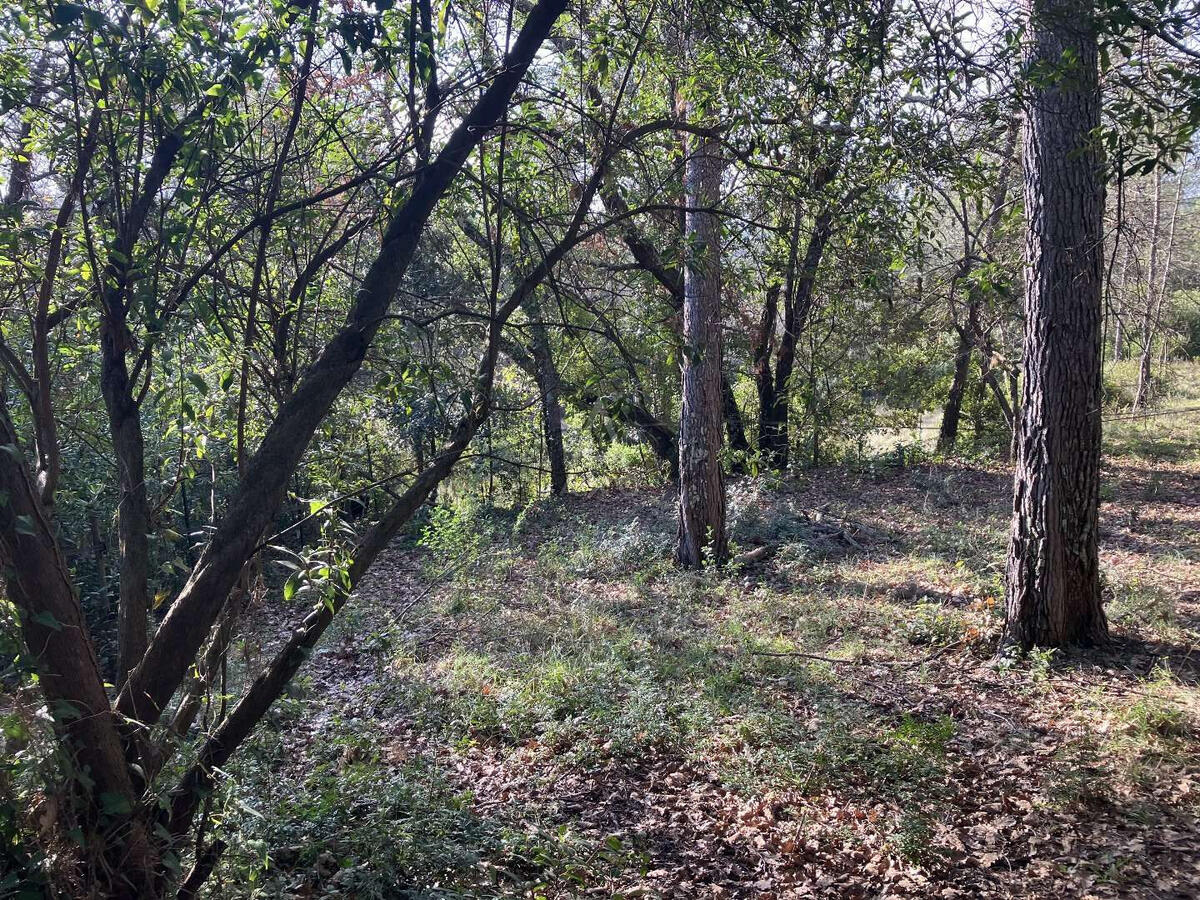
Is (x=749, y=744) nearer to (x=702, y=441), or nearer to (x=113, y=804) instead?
(x=113, y=804)

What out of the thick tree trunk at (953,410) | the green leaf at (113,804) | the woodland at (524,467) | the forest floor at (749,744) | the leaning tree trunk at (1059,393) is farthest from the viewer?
the thick tree trunk at (953,410)

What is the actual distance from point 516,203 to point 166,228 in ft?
4.93

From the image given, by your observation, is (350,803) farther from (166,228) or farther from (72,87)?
(72,87)

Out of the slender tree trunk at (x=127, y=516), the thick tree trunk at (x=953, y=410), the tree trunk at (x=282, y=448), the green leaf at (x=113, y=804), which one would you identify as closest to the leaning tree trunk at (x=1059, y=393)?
the tree trunk at (x=282, y=448)

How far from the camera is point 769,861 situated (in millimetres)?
4062

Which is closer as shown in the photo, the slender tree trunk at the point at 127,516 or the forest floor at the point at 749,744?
the slender tree trunk at the point at 127,516

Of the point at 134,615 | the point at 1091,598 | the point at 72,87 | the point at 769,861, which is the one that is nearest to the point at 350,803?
the point at 134,615

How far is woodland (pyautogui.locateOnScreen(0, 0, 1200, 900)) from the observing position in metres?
2.69

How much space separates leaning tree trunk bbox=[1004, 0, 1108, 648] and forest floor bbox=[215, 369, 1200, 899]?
432mm

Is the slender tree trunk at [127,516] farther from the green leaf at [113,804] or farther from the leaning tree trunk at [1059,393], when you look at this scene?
the leaning tree trunk at [1059,393]

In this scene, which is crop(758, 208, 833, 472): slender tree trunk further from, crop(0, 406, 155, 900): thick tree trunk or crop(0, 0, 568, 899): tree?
crop(0, 406, 155, 900): thick tree trunk

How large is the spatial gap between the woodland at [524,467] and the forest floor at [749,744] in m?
0.03

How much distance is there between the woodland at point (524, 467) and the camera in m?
2.69

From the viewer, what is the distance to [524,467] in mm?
4117
